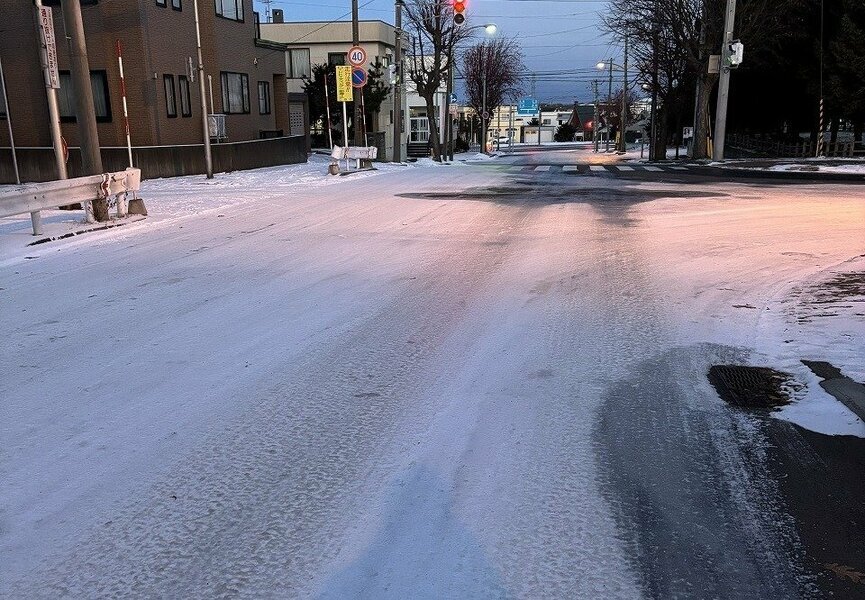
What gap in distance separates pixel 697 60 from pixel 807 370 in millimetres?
33161

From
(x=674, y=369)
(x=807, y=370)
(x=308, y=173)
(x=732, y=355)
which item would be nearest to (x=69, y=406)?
(x=674, y=369)

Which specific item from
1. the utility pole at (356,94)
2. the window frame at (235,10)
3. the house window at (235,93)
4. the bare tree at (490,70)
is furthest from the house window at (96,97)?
the bare tree at (490,70)

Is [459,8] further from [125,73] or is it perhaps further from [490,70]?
[490,70]

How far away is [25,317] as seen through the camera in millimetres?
6148

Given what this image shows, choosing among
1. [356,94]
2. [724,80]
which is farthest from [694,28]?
[356,94]

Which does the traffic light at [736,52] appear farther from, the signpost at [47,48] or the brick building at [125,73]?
the signpost at [47,48]

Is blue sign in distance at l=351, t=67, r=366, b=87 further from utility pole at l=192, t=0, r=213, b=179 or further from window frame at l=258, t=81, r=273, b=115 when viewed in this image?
window frame at l=258, t=81, r=273, b=115

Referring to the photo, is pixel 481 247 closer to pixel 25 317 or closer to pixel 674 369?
pixel 674 369

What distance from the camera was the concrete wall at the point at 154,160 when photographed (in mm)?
A: 21672

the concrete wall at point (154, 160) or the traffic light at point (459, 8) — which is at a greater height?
the traffic light at point (459, 8)

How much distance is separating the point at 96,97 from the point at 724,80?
77.3 ft

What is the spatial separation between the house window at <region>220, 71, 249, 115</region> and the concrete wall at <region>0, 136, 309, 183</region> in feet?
9.52

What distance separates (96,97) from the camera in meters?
24.3

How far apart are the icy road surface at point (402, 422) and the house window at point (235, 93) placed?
72.8 ft
